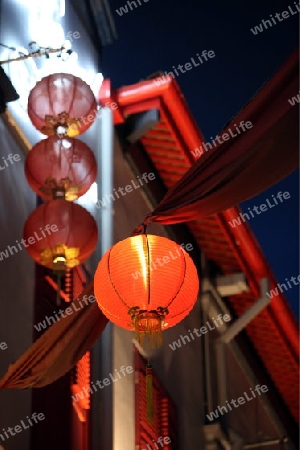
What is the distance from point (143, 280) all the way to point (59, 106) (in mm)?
2486

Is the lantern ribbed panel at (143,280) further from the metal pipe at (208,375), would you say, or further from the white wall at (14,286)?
the metal pipe at (208,375)

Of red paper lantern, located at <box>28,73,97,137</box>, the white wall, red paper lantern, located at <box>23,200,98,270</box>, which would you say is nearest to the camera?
the white wall

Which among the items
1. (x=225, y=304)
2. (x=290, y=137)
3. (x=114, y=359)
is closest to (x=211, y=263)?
(x=225, y=304)

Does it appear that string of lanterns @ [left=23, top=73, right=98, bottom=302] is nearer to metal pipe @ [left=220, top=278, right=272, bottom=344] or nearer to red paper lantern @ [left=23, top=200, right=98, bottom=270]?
red paper lantern @ [left=23, top=200, right=98, bottom=270]

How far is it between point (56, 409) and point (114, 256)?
204 cm

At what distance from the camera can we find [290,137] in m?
5.84

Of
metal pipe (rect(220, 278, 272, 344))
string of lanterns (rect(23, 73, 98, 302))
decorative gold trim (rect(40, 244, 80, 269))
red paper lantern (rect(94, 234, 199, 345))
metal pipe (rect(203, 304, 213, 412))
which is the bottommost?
metal pipe (rect(203, 304, 213, 412))

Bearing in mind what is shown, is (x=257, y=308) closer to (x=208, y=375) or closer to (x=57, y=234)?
(x=208, y=375)

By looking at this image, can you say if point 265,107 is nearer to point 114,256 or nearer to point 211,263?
point 114,256

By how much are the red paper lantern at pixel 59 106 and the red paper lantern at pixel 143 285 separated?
207 centimetres

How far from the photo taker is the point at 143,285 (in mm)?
6609

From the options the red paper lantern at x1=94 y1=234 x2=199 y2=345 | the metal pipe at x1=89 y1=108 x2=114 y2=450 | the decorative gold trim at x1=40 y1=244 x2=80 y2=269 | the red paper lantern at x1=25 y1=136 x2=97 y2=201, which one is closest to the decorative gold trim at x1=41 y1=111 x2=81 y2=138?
the red paper lantern at x1=25 y1=136 x2=97 y2=201

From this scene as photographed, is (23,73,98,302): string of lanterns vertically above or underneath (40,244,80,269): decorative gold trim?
above

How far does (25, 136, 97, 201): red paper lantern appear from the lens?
26.4 ft
